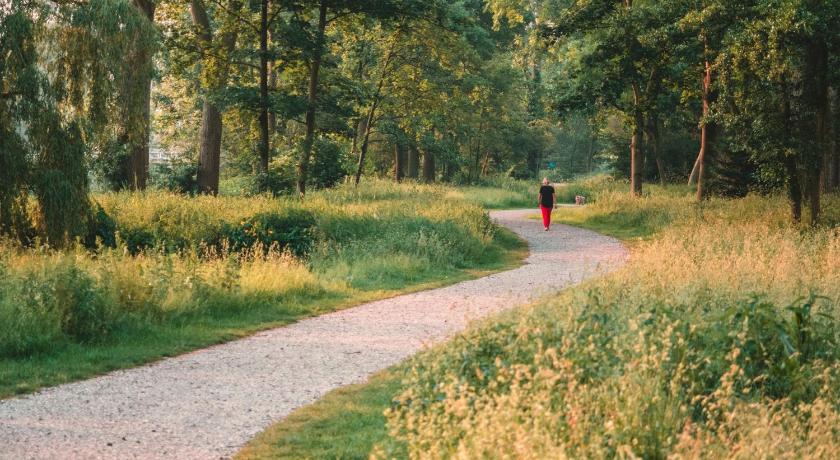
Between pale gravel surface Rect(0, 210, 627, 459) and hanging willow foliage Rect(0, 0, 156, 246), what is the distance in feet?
18.3

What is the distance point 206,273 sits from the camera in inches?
520

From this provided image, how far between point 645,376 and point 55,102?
41.0ft

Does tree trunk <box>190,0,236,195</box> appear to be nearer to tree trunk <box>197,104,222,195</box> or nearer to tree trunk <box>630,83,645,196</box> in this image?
tree trunk <box>197,104,222,195</box>

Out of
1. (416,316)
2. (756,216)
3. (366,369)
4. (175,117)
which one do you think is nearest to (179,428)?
(366,369)

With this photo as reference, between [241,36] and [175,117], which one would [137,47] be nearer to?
[241,36]

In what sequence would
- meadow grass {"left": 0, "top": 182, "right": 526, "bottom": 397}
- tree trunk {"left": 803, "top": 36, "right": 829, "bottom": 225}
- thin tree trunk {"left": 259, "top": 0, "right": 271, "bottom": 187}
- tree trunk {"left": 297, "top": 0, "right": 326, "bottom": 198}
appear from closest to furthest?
meadow grass {"left": 0, "top": 182, "right": 526, "bottom": 397}, tree trunk {"left": 803, "top": 36, "right": 829, "bottom": 225}, thin tree trunk {"left": 259, "top": 0, "right": 271, "bottom": 187}, tree trunk {"left": 297, "top": 0, "right": 326, "bottom": 198}

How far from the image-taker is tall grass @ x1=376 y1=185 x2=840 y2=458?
530 centimetres

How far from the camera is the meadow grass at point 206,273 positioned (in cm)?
981

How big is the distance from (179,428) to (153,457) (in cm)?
74

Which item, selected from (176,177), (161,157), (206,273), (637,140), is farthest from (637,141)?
(161,157)

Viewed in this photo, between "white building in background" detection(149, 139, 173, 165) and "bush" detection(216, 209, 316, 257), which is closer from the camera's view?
"bush" detection(216, 209, 316, 257)

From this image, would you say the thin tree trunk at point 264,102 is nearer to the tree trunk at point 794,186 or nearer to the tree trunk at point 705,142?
the tree trunk at point 794,186

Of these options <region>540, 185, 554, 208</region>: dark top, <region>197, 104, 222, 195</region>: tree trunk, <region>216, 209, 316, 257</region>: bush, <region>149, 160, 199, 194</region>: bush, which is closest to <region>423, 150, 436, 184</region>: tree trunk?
<region>149, 160, 199, 194</region>: bush

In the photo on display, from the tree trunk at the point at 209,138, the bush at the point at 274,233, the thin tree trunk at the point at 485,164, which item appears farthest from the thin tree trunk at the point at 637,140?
the thin tree trunk at the point at 485,164
